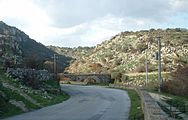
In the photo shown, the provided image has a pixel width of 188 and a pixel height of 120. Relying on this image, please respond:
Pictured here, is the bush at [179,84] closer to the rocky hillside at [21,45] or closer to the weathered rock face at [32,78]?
the weathered rock face at [32,78]

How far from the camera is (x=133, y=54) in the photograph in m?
127

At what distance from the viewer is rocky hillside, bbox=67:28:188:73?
113 m

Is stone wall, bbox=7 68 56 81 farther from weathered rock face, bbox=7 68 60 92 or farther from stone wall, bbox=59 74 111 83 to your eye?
stone wall, bbox=59 74 111 83

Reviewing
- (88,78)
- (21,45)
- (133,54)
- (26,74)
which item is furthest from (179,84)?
(21,45)

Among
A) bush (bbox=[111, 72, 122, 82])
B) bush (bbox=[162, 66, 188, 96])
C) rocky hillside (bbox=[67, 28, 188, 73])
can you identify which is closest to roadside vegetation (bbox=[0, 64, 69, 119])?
bush (bbox=[162, 66, 188, 96])

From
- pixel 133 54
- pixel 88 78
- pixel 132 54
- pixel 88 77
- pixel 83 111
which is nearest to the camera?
pixel 83 111

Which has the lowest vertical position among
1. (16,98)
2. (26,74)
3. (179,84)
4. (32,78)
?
(16,98)

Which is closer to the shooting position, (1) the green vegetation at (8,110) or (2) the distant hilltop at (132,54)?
(1) the green vegetation at (8,110)

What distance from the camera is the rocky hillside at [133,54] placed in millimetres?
112812

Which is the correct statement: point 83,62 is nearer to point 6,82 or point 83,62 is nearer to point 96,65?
point 96,65

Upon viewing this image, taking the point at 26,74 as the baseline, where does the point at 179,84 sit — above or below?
below

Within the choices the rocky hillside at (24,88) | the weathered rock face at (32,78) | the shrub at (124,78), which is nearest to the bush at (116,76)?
the shrub at (124,78)

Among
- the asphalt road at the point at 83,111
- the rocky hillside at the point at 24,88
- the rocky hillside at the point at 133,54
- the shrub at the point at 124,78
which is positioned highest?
the rocky hillside at the point at 133,54

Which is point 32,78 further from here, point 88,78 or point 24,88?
point 88,78
